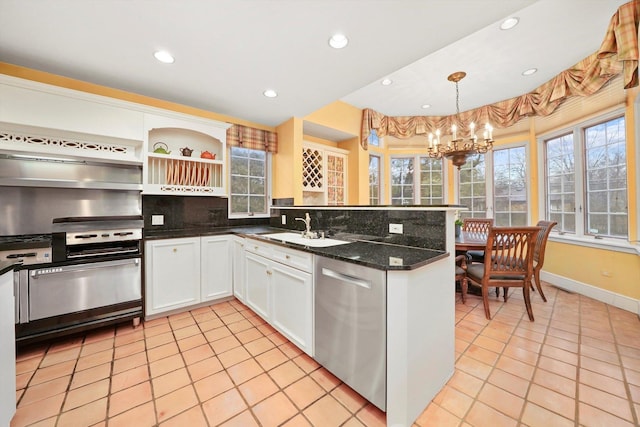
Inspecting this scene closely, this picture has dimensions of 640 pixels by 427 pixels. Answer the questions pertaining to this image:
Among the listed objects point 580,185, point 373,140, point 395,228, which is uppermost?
point 373,140

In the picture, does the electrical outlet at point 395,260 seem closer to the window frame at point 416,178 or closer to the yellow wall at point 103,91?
the yellow wall at point 103,91

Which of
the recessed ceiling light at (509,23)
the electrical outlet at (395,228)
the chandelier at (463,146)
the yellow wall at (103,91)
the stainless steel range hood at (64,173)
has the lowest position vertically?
the electrical outlet at (395,228)

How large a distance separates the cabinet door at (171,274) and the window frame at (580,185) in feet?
15.3

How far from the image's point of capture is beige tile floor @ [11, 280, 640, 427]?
1.29 metres

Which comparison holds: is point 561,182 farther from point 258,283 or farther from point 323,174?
point 258,283

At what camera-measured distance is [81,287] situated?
2.03m

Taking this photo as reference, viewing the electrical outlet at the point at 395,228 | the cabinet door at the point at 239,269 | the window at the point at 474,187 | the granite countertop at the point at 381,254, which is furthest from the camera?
the window at the point at 474,187

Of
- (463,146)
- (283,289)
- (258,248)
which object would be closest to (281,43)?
(258,248)

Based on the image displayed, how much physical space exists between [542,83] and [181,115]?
467cm

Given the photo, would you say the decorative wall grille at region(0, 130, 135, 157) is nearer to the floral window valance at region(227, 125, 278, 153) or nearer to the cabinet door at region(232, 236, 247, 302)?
Answer: the floral window valance at region(227, 125, 278, 153)

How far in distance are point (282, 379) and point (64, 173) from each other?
108 inches

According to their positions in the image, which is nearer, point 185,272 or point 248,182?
point 185,272

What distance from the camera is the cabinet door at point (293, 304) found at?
170 centimetres

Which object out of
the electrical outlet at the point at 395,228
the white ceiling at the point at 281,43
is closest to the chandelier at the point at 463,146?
the white ceiling at the point at 281,43
